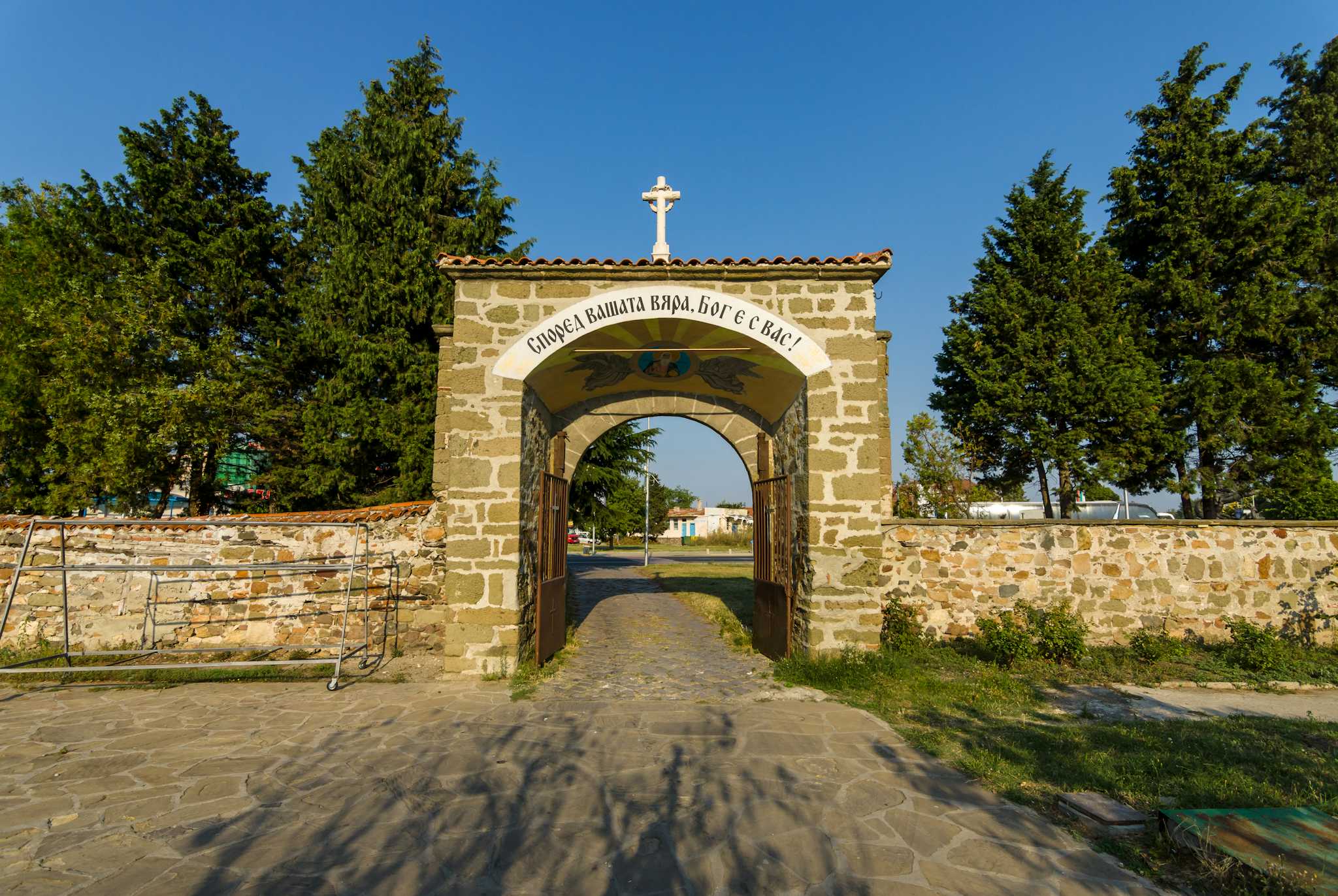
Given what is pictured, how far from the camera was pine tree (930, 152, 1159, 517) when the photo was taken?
51.9 ft

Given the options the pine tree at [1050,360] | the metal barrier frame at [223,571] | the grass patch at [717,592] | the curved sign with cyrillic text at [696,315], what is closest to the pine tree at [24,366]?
the metal barrier frame at [223,571]

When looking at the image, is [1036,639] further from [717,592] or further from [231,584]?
[231,584]

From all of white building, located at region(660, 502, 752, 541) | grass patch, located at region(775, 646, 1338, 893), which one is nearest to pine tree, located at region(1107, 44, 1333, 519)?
grass patch, located at region(775, 646, 1338, 893)

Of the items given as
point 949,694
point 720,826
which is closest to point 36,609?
point 720,826

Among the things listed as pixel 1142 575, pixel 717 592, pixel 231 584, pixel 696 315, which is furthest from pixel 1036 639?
pixel 231 584

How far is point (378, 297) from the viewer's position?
14805 mm

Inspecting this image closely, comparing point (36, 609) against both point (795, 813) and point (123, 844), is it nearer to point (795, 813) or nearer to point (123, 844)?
point (123, 844)

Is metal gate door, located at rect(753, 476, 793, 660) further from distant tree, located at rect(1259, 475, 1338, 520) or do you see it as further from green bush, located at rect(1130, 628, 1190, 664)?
distant tree, located at rect(1259, 475, 1338, 520)

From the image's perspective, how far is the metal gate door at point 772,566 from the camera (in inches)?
303

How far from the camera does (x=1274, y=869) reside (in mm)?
2729

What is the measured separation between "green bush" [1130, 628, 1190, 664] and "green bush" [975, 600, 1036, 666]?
Answer: 1.41m

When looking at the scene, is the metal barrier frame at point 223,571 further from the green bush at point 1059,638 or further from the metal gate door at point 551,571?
the green bush at point 1059,638

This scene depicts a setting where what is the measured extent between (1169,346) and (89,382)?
24.8 metres

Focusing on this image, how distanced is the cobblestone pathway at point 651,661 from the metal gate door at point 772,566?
40 centimetres
